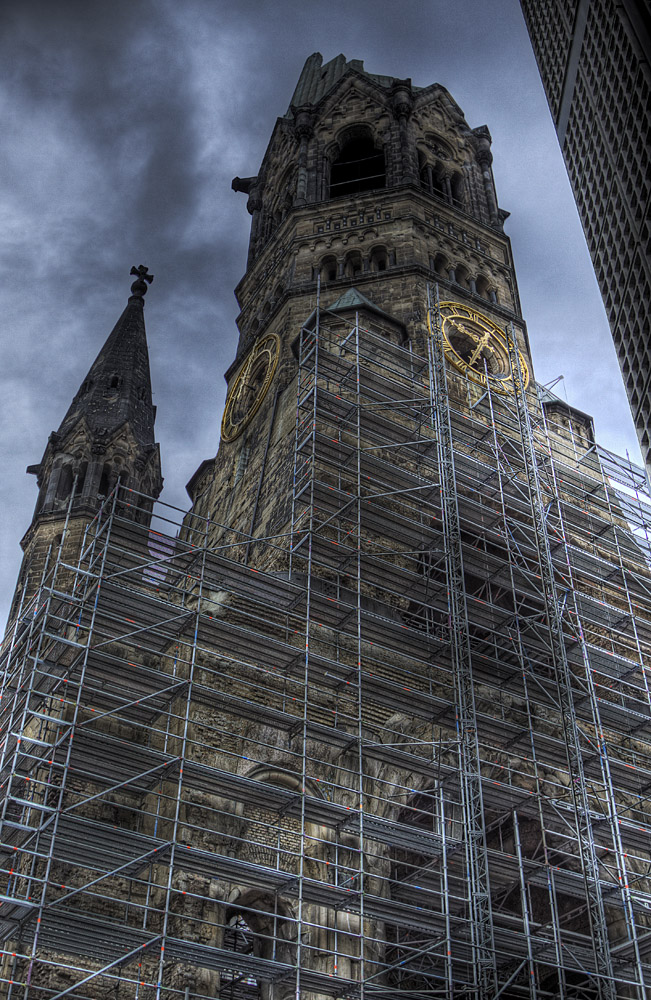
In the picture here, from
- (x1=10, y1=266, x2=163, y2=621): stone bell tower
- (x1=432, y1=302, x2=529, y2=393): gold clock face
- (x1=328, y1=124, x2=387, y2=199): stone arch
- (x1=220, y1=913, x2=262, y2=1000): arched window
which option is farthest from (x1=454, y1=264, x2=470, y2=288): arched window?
(x1=220, y1=913, x2=262, y2=1000): arched window

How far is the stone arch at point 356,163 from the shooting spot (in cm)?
3722

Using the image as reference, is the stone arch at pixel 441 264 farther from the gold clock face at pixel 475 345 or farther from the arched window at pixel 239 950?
the arched window at pixel 239 950

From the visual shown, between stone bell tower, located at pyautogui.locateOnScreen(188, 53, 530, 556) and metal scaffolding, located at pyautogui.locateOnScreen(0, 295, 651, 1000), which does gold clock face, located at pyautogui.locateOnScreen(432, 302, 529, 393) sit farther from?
metal scaffolding, located at pyautogui.locateOnScreen(0, 295, 651, 1000)

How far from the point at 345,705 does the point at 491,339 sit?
15.0m

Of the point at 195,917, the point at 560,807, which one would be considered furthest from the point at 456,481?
the point at 195,917

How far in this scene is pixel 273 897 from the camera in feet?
58.7

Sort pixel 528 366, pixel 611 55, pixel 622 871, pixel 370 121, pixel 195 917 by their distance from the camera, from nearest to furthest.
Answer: pixel 611 55, pixel 195 917, pixel 622 871, pixel 528 366, pixel 370 121

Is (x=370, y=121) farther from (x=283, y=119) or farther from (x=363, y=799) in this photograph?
(x=363, y=799)

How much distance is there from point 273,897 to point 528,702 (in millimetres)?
5667

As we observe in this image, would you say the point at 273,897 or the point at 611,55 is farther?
the point at 273,897

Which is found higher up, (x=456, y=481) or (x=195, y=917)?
(x=456, y=481)

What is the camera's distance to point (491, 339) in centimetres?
3216

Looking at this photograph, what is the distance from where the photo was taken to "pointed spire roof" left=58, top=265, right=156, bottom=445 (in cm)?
3284

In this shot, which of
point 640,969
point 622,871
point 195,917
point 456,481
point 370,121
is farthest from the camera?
point 370,121
